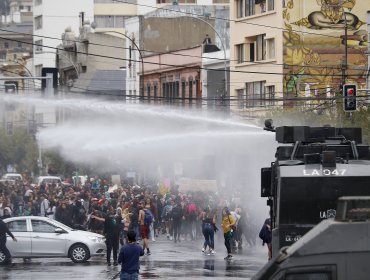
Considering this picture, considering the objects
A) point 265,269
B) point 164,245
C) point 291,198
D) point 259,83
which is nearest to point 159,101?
point 259,83

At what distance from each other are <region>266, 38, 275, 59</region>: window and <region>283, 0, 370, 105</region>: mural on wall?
128 centimetres

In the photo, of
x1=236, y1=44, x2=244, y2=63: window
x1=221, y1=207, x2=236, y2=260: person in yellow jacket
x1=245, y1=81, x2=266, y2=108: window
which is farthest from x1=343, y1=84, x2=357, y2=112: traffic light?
x1=236, y1=44, x2=244, y2=63: window

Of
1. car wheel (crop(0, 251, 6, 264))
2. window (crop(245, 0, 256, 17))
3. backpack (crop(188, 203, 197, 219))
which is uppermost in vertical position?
window (crop(245, 0, 256, 17))

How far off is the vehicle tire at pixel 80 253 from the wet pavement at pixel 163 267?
0.17 metres

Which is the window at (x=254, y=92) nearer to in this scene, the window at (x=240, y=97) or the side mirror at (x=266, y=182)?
the window at (x=240, y=97)

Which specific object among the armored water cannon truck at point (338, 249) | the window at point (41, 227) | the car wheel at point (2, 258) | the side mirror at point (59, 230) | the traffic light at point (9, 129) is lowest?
the car wheel at point (2, 258)

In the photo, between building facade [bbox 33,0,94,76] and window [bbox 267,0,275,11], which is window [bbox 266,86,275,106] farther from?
building facade [bbox 33,0,94,76]

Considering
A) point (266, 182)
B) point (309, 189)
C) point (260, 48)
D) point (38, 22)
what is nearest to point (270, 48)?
point (260, 48)

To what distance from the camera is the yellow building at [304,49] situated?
62.3 m

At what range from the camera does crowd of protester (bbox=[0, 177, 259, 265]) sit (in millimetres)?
37938

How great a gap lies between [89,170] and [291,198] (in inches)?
2567

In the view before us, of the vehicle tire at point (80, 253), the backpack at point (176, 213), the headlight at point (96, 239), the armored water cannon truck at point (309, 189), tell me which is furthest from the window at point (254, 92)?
the armored water cannon truck at point (309, 189)

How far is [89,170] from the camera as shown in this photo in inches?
3275

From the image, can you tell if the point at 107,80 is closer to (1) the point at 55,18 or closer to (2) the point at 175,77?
(2) the point at 175,77
